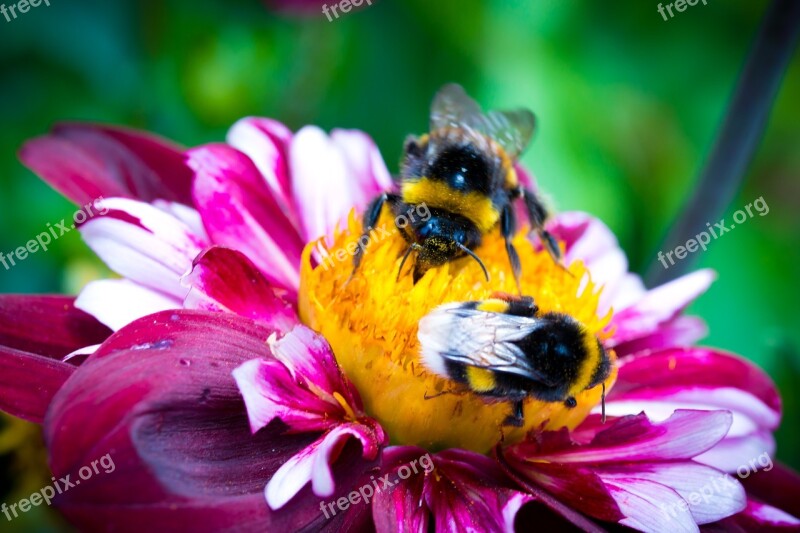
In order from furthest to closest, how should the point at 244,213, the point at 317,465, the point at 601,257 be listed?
1. the point at 601,257
2. the point at 244,213
3. the point at 317,465

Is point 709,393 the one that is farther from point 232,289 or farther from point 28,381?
point 28,381

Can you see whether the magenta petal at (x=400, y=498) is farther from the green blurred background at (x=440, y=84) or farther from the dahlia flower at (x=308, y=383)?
the green blurred background at (x=440, y=84)

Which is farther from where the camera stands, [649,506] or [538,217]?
[538,217]

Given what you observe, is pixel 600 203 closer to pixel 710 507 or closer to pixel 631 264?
pixel 631 264

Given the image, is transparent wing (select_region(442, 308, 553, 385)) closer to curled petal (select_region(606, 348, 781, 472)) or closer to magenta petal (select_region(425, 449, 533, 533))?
magenta petal (select_region(425, 449, 533, 533))

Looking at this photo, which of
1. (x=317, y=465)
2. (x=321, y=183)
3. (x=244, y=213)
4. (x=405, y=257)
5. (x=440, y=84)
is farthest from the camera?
(x=440, y=84)

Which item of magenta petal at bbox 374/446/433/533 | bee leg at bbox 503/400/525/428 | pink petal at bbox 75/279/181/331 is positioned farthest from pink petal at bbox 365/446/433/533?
pink petal at bbox 75/279/181/331

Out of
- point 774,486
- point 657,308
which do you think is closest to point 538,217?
point 657,308
